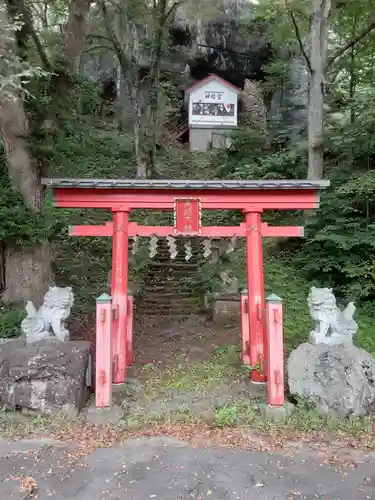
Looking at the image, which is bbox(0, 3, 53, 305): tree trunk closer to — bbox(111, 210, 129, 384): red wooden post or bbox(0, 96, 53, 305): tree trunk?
bbox(0, 96, 53, 305): tree trunk

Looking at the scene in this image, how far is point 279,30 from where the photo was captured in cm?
1333

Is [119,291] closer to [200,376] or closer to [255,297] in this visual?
[200,376]

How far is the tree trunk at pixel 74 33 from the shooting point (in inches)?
307

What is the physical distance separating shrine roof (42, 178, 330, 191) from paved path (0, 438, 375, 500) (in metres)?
3.62

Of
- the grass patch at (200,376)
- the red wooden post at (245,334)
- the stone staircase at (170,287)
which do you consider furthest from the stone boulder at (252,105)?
the grass patch at (200,376)

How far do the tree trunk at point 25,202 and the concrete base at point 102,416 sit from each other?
2.70 meters

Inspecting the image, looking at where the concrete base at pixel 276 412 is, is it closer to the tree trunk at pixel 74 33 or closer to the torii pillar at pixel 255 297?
the torii pillar at pixel 255 297

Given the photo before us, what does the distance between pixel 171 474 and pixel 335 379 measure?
2668 millimetres

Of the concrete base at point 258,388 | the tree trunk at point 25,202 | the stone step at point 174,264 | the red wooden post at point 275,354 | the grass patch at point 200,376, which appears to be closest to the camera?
the red wooden post at point 275,354

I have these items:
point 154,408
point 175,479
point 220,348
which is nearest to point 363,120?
point 220,348

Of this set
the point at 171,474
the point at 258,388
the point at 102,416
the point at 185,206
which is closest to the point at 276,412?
the point at 258,388

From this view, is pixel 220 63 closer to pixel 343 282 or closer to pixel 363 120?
pixel 363 120

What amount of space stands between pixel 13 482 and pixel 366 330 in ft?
22.8

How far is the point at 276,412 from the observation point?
566cm
